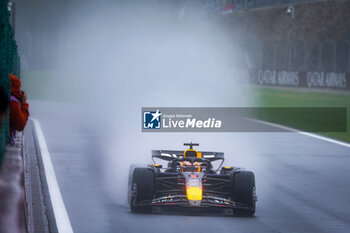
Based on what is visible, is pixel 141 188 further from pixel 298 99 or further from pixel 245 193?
pixel 298 99

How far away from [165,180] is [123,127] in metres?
13.6

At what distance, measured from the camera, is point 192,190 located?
8.59 m

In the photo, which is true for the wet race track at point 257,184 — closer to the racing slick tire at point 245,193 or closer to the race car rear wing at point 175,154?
the racing slick tire at point 245,193

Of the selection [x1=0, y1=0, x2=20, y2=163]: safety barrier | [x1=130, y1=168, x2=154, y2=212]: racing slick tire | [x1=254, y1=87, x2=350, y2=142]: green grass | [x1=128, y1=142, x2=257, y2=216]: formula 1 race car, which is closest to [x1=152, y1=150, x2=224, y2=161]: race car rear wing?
[x1=128, y1=142, x2=257, y2=216]: formula 1 race car

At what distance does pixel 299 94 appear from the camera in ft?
138

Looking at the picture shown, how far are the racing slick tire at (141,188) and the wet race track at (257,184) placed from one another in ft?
0.44

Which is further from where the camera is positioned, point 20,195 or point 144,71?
point 144,71

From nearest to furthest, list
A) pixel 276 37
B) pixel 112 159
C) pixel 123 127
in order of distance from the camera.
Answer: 1. pixel 112 159
2. pixel 123 127
3. pixel 276 37

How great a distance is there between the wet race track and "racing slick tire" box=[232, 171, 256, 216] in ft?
0.45

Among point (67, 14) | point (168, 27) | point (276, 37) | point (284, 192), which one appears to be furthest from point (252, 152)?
point (67, 14)

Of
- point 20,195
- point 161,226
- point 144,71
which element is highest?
point 144,71

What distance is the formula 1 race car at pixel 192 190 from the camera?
8641 millimetres

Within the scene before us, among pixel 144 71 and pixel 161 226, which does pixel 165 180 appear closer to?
pixel 161 226

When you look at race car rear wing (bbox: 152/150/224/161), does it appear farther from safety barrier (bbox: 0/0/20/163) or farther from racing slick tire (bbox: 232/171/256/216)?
safety barrier (bbox: 0/0/20/163)
